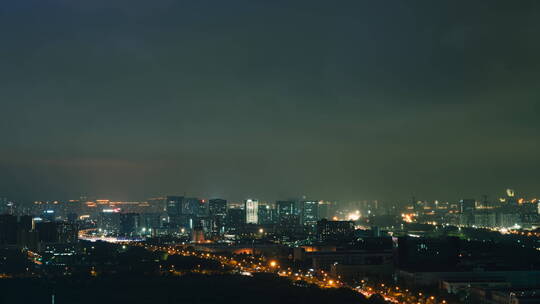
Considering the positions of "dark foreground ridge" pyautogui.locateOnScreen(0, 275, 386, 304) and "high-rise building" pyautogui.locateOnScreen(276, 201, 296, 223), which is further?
"high-rise building" pyautogui.locateOnScreen(276, 201, 296, 223)

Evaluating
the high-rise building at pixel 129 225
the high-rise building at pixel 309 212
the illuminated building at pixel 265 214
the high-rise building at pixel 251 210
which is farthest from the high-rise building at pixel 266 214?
the high-rise building at pixel 129 225

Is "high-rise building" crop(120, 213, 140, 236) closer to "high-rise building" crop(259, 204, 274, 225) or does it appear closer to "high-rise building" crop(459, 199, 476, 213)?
"high-rise building" crop(259, 204, 274, 225)

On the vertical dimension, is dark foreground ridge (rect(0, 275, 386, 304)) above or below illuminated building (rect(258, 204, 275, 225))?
below

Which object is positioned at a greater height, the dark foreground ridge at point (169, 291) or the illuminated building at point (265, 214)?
the illuminated building at point (265, 214)

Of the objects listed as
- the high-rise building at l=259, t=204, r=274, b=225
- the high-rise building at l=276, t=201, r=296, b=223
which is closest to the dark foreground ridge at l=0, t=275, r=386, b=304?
the high-rise building at l=276, t=201, r=296, b=223

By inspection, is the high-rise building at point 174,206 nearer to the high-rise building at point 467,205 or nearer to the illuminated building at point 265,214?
the illuminated building at point 265,214

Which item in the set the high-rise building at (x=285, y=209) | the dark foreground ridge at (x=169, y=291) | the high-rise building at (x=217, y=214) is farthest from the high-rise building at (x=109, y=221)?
the dark foreground ridge at (x=169, y=291)

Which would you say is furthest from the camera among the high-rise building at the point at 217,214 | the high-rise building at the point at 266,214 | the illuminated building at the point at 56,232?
the high-rise building at the point at 266,214

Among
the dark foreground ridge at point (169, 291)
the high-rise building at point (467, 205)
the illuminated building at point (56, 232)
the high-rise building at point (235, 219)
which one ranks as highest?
the high-rise building at point (467, 205)

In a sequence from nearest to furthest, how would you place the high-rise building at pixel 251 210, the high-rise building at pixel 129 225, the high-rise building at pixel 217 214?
the high-rise building at pixel 217 214, the high-rise building at pixel 129 225, the high-rise building at pixel 251 210

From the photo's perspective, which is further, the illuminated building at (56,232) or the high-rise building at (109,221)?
the high-rise building at (109,221)
